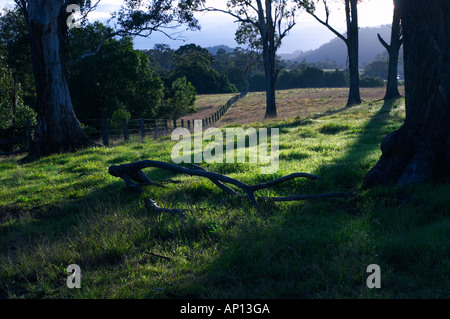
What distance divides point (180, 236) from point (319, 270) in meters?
1.65

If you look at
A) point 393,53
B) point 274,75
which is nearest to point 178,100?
point 274,75

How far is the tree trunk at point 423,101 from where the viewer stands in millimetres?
4895

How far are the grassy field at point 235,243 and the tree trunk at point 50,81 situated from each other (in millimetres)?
6888

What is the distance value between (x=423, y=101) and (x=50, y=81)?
12.0m

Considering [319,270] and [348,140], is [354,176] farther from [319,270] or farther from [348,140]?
[348,140]

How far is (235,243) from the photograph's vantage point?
12.2 ft

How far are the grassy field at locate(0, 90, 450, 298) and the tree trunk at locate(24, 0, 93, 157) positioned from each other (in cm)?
689

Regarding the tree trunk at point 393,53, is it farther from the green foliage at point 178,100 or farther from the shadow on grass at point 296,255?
the shadow on grass at point 296,255

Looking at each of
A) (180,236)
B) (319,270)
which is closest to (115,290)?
(180,236)

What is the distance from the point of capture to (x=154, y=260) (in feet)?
12.0

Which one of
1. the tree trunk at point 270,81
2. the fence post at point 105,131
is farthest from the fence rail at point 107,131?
the tree trunk at point 270,81

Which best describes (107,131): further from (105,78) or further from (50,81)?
(105,78)

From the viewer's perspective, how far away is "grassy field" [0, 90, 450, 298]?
3029 mm

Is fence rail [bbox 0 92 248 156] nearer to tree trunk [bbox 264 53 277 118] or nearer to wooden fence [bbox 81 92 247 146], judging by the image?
wooden fence [bbox 81 92 247 146]
